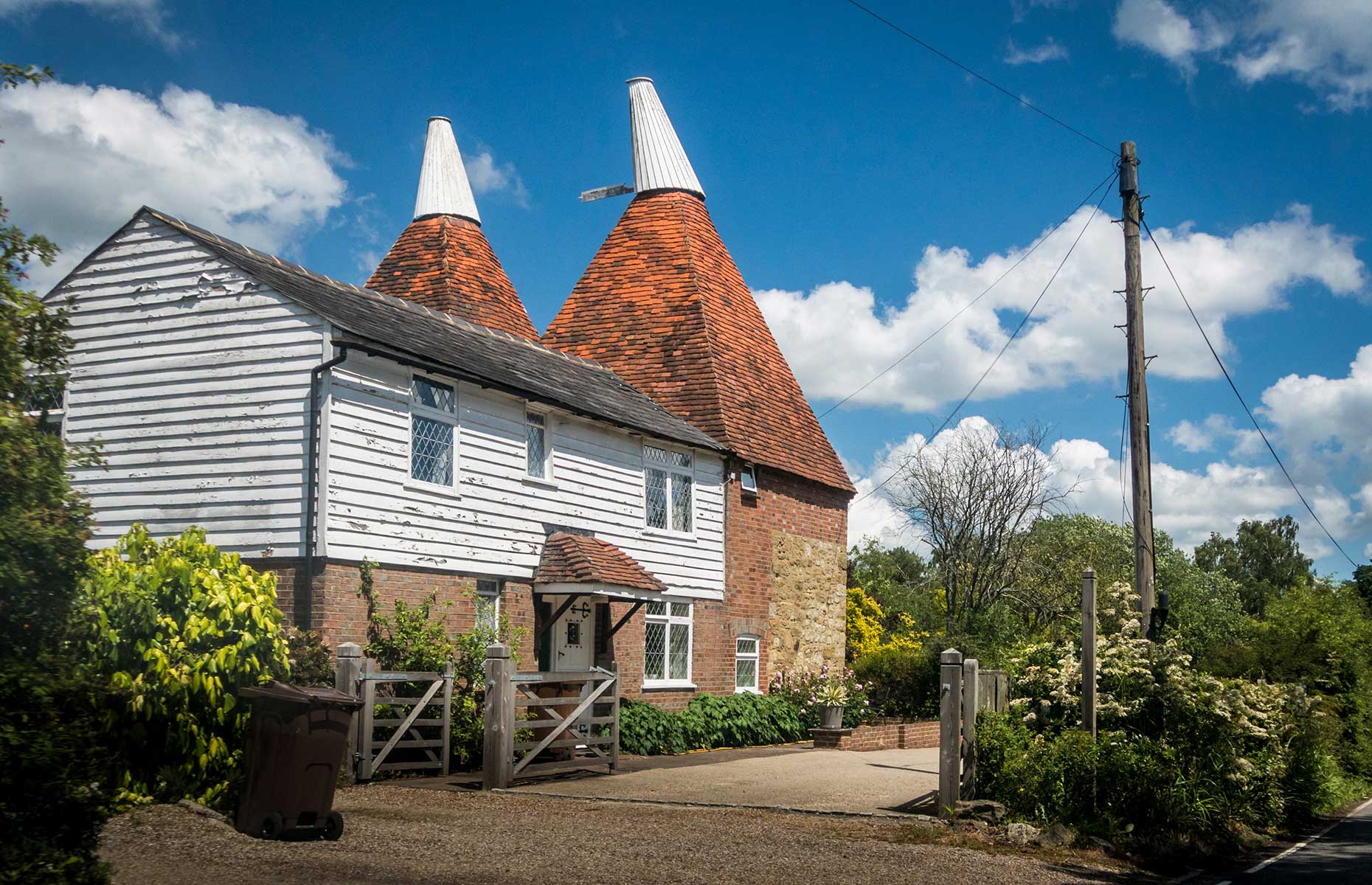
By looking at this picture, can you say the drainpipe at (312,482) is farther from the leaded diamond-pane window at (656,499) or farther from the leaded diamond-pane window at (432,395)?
the leaded diamond-pane window at (656,499)

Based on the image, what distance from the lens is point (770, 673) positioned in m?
26.2

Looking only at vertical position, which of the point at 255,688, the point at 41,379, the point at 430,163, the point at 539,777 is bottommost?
the point at 539,777

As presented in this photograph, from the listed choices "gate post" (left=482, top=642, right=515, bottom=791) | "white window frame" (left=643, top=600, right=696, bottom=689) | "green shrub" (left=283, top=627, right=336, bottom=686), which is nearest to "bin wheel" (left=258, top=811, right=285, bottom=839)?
"green shrub" (left=283, top=627, right=336, bottom=686)

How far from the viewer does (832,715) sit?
23.4 meters

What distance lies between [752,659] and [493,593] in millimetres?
8546

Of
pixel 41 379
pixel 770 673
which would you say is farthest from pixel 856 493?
pixel 41 379

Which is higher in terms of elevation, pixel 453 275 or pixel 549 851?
pixel 453 275

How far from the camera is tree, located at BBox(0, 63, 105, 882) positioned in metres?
6.09

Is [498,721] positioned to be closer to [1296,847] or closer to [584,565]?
[584,565]

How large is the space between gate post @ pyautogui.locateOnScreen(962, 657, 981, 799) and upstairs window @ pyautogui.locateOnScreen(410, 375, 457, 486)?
323 inches

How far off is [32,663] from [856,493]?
79.1 ft

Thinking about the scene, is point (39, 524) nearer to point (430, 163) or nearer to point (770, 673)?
point (770, 673)

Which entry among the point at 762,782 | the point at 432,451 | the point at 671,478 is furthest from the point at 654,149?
the point at 762,782

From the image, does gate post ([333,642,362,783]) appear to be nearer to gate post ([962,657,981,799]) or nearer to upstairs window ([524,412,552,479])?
upstairs window ([524,412,552,479])
